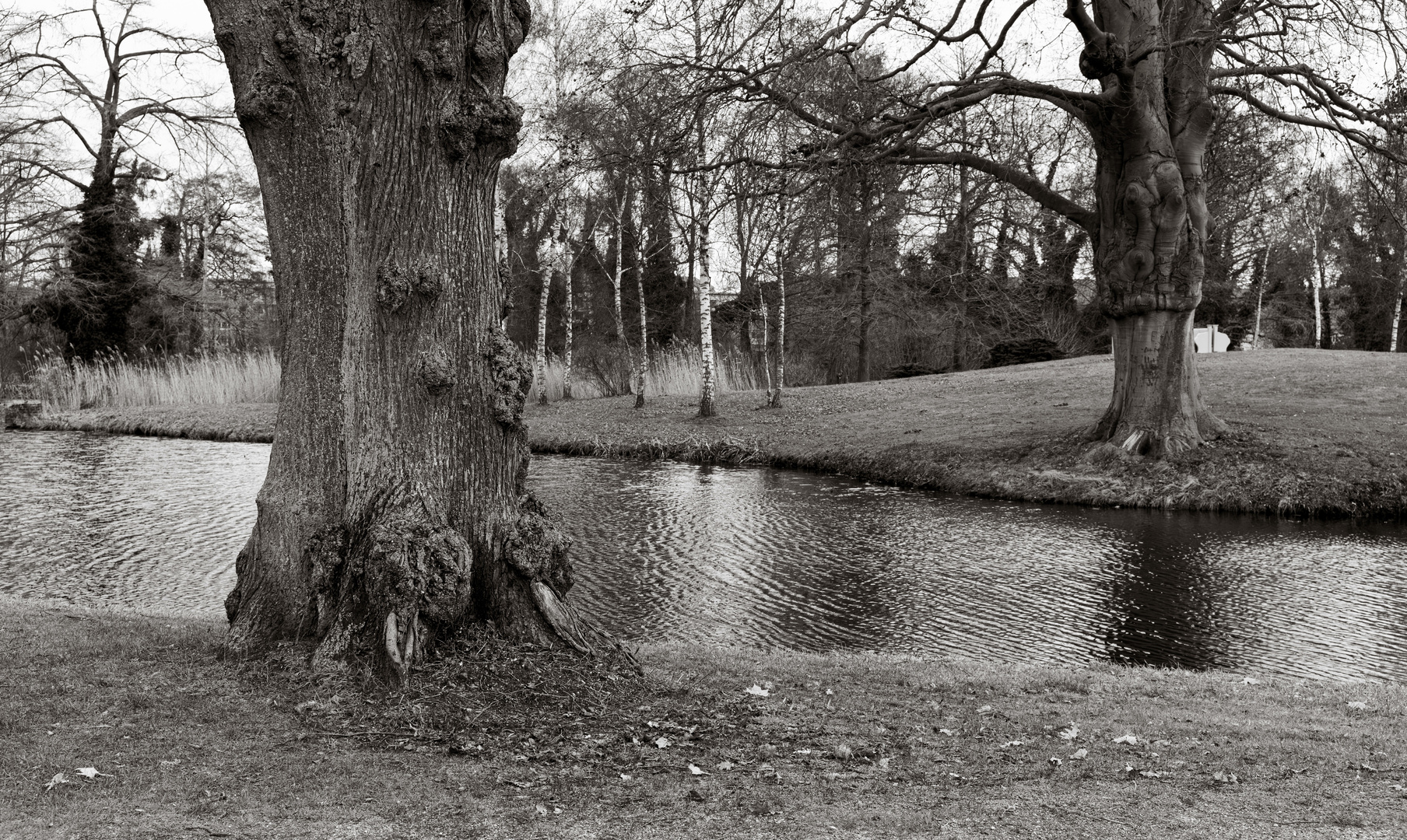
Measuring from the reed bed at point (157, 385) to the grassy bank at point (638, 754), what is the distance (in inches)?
901

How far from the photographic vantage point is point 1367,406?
1873cm

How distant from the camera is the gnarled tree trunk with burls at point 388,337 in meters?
5.05

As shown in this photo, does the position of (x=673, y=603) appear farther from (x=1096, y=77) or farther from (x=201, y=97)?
(x=201, y=97)

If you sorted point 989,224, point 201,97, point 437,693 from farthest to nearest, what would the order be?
point 989,224
point 201,97
point 437,693

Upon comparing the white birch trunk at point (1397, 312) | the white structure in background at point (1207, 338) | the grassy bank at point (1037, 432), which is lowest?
the grassy bank at point (1037, 432)

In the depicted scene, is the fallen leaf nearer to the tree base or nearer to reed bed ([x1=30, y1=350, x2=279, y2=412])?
the tree base

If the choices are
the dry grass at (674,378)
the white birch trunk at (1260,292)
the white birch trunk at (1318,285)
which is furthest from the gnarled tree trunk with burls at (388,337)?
the white birch trunk at (1318,285)

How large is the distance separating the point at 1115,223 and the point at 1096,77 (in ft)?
7.06

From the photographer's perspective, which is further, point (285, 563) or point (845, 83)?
point (845, 83)

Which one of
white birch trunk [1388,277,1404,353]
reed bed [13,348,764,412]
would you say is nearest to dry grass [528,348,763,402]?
reed bed [13,348,764,412]

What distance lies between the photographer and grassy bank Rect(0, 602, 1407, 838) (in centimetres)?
369

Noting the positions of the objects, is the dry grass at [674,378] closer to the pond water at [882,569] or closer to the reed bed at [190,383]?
the reed bed at [190,383]

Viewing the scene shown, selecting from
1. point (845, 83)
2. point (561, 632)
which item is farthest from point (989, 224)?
point (561, 632)

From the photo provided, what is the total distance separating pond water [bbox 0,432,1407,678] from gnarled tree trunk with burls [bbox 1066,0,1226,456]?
213 cm
